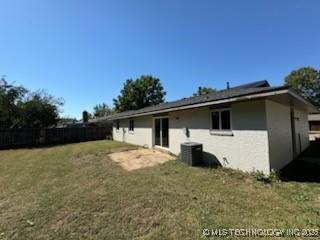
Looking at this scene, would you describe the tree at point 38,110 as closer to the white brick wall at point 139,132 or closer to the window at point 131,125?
the white brick wall at point 139,132

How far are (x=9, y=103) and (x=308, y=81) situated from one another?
58189mm

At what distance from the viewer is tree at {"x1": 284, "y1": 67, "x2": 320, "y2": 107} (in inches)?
1768

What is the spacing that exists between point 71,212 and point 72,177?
2.88 m

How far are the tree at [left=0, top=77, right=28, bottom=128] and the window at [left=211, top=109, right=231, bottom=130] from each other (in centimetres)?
2046

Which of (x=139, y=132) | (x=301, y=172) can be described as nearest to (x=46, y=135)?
(x=139, y=132)

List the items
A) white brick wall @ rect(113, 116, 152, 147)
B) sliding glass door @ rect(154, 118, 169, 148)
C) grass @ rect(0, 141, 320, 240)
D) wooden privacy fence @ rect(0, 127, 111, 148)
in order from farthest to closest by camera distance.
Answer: wooden privacy fence @ rect(0, 127, 111, 148) → white brick wall @ rect(113, 116, 152, 147) → sliding glass door @ rect(154, 118, 169, 148) → grass @ rect(0, 141, 320, 240)

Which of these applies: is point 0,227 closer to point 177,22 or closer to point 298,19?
point 177,22

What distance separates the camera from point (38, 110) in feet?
64.8

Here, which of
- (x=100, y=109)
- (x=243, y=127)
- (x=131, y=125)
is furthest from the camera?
(x=100, y=109)

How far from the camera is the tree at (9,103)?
61.2 ft

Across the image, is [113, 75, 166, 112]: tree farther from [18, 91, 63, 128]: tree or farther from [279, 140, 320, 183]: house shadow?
[279, 140, 320, 183]: house shadow

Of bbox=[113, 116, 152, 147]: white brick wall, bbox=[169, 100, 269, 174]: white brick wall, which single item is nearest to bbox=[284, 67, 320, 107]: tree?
bbox=[113, 116, 152, 147]: white brick wall

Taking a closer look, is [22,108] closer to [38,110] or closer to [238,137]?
[38,110]

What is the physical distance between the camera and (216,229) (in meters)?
3.14
